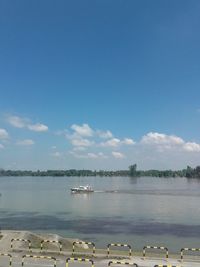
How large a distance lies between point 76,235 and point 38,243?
20042 millimetres

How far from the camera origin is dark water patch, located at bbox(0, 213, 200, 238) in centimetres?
6544

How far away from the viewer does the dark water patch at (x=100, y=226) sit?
215 feet

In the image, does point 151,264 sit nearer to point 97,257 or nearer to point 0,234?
point 97,257

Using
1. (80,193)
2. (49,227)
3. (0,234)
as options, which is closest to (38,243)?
(0,234)

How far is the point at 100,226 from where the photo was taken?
235ft

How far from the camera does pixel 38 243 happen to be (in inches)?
1683

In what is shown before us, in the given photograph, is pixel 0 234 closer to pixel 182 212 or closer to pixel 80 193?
pixel 182 212

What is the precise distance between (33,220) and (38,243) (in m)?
38.6

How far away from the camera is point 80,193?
171 m

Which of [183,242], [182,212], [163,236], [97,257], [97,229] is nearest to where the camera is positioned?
[97,257]

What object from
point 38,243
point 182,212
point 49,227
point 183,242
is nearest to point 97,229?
point 49,227

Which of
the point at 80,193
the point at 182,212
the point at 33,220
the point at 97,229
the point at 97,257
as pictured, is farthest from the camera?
the point at 80,193

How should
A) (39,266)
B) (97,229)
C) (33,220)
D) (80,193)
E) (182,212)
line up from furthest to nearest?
(80,193) → (182,212) → (33,220) → (97,229) → (39,266)

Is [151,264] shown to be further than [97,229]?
No
